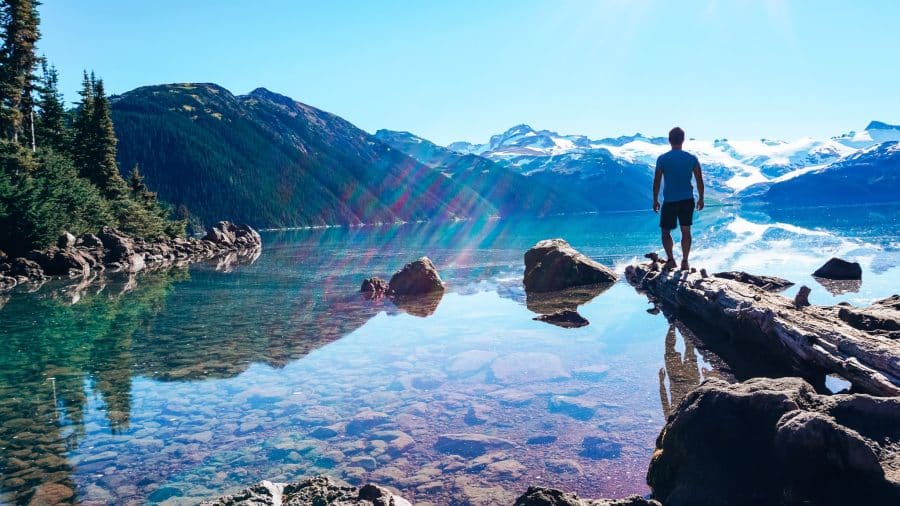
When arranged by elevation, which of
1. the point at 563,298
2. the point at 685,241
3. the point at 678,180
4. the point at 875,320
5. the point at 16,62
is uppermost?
the point at 16,62

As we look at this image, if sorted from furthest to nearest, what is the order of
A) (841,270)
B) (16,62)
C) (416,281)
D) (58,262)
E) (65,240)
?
(16,62) → (65,240) → (58,262) → (416,281) → (841,270)

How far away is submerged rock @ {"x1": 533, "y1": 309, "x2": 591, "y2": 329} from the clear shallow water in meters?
0.37

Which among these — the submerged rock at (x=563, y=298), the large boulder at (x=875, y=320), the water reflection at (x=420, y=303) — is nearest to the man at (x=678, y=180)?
the submerged rock at (x=563, y=298)

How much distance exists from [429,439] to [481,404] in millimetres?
1284

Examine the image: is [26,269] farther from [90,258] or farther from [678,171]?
[678,171]

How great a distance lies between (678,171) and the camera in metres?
13.0

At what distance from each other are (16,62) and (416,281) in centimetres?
5012

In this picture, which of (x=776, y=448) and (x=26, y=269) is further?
(x=26, y=269)

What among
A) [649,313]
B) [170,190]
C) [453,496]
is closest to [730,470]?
[453,496]

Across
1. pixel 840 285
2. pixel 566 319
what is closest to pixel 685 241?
pixel 566 319

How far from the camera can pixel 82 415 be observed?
7.56 meters

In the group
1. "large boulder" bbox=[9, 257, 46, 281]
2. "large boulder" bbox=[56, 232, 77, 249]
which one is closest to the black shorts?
"large boulder" bbox=[9, 257, 46, 281]

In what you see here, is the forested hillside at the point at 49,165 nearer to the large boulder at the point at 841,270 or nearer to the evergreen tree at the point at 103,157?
the evergreen tree at the point at 103,157

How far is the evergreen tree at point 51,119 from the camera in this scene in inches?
2169
